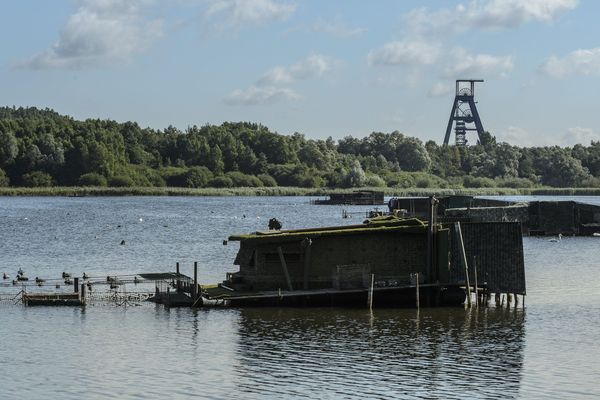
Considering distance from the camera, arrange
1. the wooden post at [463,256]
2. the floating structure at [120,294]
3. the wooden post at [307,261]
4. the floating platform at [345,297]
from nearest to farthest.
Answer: the wooden post at [463,256], the floating platform at [345,297], the wooden post at [307,261], the floating structure at [120,294]

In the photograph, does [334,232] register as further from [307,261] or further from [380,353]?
[380,353]

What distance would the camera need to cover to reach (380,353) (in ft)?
160

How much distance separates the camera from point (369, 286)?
5928 cm

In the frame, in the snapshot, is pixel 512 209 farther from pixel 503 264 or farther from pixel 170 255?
pixel 503 264

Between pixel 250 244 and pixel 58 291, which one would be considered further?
pixel 58 291

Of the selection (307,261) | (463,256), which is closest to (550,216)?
(463,256)

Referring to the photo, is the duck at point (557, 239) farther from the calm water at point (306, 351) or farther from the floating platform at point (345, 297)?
the floating platform at point (345, 297)

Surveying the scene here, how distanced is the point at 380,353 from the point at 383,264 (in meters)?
11.7

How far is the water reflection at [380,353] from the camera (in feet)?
140

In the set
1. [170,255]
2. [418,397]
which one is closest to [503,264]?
[418,397]

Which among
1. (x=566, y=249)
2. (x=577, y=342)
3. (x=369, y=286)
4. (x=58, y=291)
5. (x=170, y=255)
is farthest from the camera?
(x=566, y=249)

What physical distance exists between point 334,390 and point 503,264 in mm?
20600

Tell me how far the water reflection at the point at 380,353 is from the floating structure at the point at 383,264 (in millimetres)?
1129

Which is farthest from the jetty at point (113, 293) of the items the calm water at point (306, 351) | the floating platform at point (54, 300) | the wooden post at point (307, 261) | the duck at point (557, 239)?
the duck at point (557, 239)
